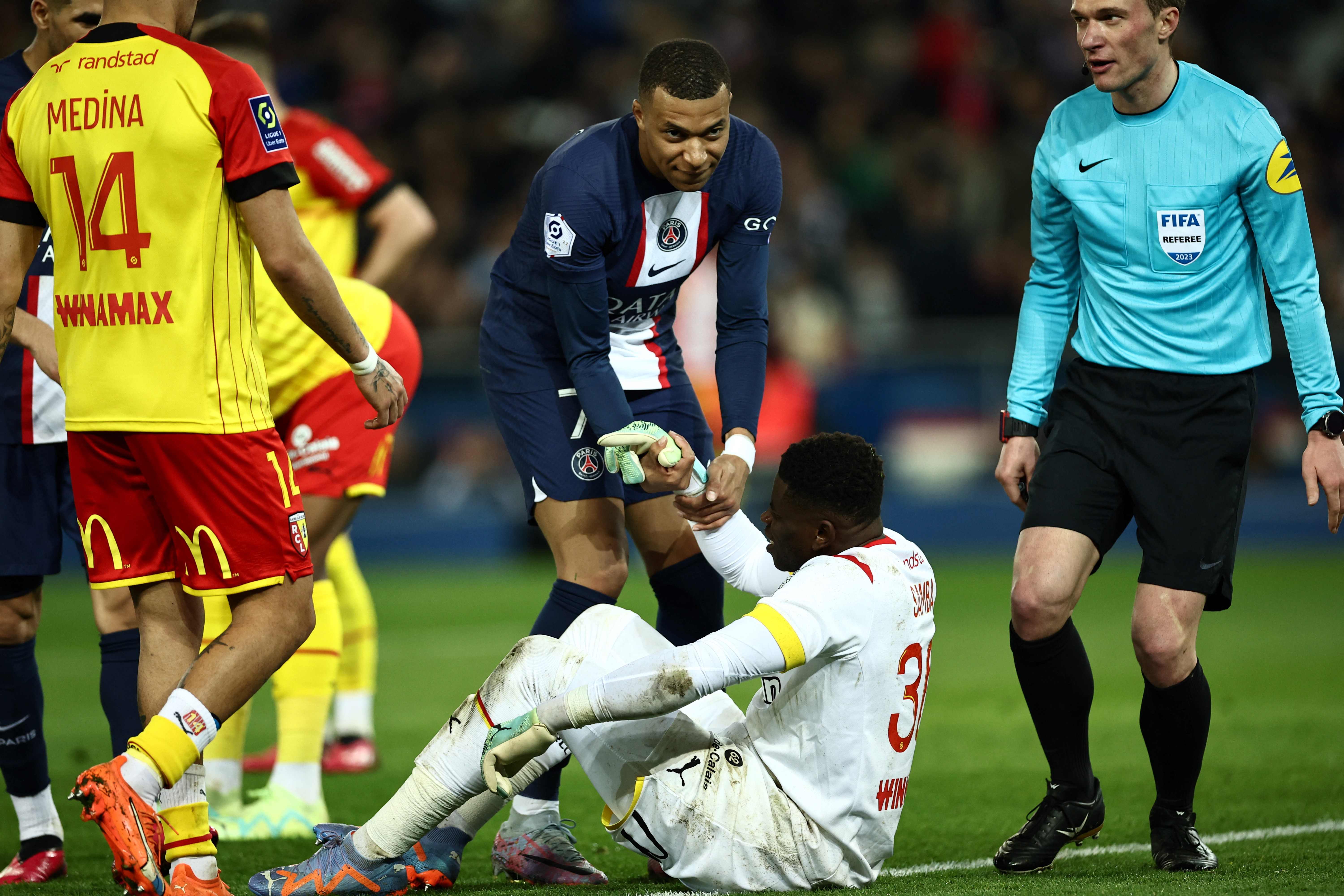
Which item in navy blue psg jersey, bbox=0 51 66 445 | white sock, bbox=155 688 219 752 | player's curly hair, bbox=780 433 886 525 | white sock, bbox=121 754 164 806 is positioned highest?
navy blue psg jersey, bbox=0 51 66 445

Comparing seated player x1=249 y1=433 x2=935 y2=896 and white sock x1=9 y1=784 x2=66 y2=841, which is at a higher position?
seated player x1=249 y1=433 x2=935 y2=896

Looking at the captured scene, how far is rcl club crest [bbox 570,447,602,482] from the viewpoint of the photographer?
4320 millimetres

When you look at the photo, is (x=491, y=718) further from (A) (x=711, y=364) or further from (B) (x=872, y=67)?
(B) (x=872, y=67)

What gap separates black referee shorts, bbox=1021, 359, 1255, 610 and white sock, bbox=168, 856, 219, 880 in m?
2.25

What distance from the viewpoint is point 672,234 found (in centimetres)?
429

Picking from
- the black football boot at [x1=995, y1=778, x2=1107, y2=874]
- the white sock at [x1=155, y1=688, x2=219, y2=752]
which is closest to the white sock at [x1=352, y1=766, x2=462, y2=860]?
the white sock at [x1=155, y1=688, x2=219, y2=752]

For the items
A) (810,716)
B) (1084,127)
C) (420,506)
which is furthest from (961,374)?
(810,716)

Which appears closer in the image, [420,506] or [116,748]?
[116,748]

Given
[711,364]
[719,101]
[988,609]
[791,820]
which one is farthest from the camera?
[711,364]

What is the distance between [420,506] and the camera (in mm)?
13289

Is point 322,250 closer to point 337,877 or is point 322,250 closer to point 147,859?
point 337,877

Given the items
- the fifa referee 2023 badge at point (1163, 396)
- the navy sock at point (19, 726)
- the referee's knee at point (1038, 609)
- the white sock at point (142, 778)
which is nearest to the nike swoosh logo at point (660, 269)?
the fifa referee 2023 badge at point (1163, 396)

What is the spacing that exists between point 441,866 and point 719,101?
2.08 meters

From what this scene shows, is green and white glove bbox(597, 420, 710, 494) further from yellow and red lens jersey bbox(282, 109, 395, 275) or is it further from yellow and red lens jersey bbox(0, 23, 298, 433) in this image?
yellow and red lens jersey bbox(282, 109, 395, 275)
